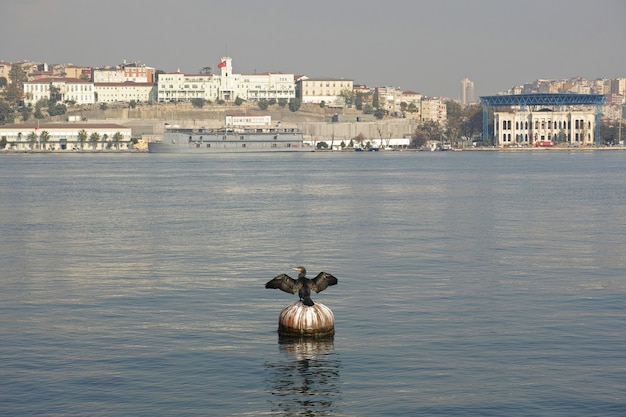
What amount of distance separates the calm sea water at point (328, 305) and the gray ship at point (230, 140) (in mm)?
131473

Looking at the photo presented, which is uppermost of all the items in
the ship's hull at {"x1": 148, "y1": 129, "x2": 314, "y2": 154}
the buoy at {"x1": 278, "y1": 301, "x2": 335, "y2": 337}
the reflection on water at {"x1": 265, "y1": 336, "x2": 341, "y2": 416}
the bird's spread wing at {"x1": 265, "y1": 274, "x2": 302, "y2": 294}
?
the ship's hull at {"x1": 148, "y1": 129, "x2": 314, "y2": 154}

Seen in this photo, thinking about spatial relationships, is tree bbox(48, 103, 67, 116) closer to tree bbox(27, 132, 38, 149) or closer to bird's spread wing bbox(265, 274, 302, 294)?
tree bbox(27, 132, 38, 149)

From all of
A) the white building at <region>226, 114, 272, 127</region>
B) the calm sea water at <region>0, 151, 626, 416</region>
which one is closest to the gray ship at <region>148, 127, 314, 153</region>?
the white building at <region>226, 114, 272, 127</region>

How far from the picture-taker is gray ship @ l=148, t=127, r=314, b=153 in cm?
16875

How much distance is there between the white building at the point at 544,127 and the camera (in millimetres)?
184625

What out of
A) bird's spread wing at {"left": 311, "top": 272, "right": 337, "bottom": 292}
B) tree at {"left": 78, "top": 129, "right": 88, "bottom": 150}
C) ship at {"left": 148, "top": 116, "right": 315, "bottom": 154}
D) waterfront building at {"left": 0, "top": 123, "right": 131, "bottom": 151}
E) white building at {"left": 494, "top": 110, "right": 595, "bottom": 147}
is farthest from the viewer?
white building at {"left": 494, "top": 110, "right": 595, "bottom": 147}

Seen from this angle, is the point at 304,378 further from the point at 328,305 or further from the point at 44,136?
the point at 44,136

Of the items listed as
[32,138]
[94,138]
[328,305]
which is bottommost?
[328,305]

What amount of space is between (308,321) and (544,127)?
176m

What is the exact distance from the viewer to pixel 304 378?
13.8 metres

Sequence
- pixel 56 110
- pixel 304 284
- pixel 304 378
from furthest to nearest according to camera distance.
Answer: pixel 56 110
pixel 304 284
pixel 304 378

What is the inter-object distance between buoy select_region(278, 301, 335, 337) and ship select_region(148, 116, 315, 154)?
6057 inches

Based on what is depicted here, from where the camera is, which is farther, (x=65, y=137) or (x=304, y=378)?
(x=65, y=137)

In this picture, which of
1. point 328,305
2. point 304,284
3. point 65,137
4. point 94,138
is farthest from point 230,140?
point 304,284
